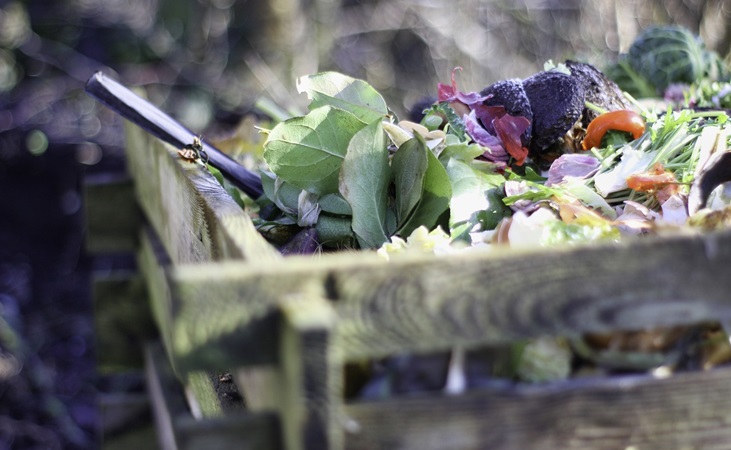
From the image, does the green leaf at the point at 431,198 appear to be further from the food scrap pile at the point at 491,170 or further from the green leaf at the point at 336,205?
the green leaf at the point at 336,205

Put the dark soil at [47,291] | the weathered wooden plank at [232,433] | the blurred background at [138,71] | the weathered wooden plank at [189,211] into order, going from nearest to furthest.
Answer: the weathered wooden plank at [232,433], the weathered wooden plank at [189,211], the dark soil at [47,291], the blurred background at [138,71]

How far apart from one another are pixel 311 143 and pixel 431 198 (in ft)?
0.81

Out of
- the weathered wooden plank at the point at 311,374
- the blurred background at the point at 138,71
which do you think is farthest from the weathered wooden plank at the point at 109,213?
the weathered wooden plank at the point at 311,374

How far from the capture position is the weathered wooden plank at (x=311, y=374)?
0.79 m

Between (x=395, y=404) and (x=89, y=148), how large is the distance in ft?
12.4

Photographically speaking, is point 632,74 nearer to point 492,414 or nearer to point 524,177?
point 524,177

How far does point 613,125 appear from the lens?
5.19 feet

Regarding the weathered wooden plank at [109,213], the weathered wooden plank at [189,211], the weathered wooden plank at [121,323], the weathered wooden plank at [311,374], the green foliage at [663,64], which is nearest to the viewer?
the weathered wooden plank at [311,374]

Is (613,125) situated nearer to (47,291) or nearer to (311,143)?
(311,143)

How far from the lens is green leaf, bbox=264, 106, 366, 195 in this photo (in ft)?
4.63

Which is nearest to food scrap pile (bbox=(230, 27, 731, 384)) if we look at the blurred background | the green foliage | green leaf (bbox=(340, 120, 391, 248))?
green leaf (bbox=(340, 120, 391, 248))

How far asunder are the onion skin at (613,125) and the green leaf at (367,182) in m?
0.48

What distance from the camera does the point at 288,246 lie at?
1469mm

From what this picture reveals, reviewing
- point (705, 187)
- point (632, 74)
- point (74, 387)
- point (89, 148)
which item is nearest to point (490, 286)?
point (705, 187)
